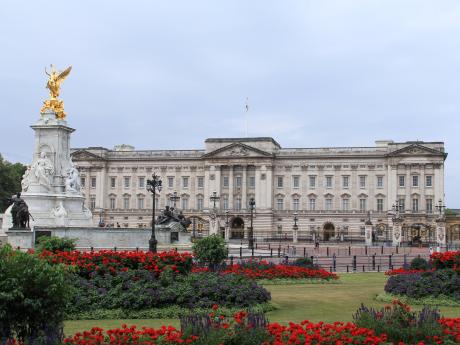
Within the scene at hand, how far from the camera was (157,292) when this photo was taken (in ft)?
51.1

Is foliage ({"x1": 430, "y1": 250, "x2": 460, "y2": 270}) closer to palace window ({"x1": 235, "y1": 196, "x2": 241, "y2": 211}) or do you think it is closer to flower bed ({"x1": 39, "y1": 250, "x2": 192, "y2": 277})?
flower bed ({"x1": 39, "y1": 250, "x2": 192, "y2": 277})

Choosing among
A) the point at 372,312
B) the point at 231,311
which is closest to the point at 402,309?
the point at 372,312

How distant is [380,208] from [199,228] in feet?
88.1

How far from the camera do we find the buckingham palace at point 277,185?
89.9 m

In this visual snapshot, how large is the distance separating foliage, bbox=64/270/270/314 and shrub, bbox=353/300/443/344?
15.6 ft

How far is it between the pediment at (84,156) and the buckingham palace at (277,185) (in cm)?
16

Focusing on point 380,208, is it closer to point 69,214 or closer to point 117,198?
point 117,198

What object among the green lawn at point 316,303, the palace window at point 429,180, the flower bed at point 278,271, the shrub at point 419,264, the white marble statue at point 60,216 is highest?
the palace window at point 429,180

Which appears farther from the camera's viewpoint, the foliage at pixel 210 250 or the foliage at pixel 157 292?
the foliage at pixel 210 250

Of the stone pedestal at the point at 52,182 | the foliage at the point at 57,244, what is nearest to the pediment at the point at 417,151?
the stone pedestal at the point at 52,182

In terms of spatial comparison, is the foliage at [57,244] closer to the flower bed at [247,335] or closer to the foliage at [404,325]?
the flower bed at [247,335]

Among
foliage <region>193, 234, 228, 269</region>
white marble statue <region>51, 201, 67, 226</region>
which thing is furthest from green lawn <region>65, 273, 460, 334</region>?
white marble statue <region>51, 201, 67, 226</region>

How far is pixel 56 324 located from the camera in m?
9.41

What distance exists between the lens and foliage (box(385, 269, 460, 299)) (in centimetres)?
1841
